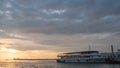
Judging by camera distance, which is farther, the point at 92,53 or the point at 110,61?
the point at 92,53

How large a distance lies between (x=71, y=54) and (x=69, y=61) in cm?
689

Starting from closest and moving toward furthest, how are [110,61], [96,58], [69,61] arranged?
[110,61] → [96,58] → [69,61]

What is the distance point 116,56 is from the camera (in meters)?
189

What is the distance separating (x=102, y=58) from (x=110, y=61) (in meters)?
10.8

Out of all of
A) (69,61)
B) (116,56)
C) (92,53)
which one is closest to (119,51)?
(116,56)

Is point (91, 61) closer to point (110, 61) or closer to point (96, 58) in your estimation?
point (96, 58)

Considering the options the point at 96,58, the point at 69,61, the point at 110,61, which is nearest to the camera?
the point at 110,61

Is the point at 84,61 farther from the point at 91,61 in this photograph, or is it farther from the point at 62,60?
the point at 62,60

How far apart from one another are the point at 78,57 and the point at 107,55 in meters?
21.8

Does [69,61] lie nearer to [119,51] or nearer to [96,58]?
[96,58]

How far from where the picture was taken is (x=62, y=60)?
19838 cm

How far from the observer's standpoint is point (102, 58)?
177000 millimetres

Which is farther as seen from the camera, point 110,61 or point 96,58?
point 96,58

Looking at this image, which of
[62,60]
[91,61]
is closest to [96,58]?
[91,61]
